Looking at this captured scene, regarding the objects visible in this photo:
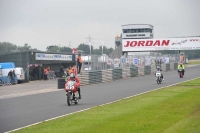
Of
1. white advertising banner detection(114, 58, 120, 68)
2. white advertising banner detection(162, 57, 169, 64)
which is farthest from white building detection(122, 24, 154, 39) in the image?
white advertising banner detection(114, 58, 120, 68)

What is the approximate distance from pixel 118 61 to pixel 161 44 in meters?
35.3

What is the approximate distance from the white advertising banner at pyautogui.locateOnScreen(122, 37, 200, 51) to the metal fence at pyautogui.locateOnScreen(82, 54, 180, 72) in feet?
39.9

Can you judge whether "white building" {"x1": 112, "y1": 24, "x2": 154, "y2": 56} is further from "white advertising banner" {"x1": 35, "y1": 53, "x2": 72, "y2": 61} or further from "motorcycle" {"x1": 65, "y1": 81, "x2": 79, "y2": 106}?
"motorcycle" {"x1": 65, "y1": 81, "x2": 79, "y2": 106}

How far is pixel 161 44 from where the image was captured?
76.7m

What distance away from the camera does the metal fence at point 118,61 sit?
3534 centimetres

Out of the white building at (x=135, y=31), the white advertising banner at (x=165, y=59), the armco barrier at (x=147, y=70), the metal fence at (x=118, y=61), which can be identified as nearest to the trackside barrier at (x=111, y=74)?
the armco barrier at (x=147, y=70)

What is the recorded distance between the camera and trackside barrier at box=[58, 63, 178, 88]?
33972mm

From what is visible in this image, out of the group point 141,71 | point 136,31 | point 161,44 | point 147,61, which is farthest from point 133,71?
point 136,31

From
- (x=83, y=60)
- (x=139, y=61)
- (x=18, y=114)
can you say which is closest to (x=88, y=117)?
(x=18, y=114)

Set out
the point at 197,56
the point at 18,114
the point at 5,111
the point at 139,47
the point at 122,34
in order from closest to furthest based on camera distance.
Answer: the point at 18,114 → the point at 5,111 → the point at 139,47 → the point at 122,34 → the point at 197,56

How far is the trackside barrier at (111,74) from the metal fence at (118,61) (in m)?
0.47

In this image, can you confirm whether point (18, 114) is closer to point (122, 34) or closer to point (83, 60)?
point (83, 60)

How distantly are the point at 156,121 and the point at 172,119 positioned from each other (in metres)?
0.62

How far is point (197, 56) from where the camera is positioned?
115938 mm
